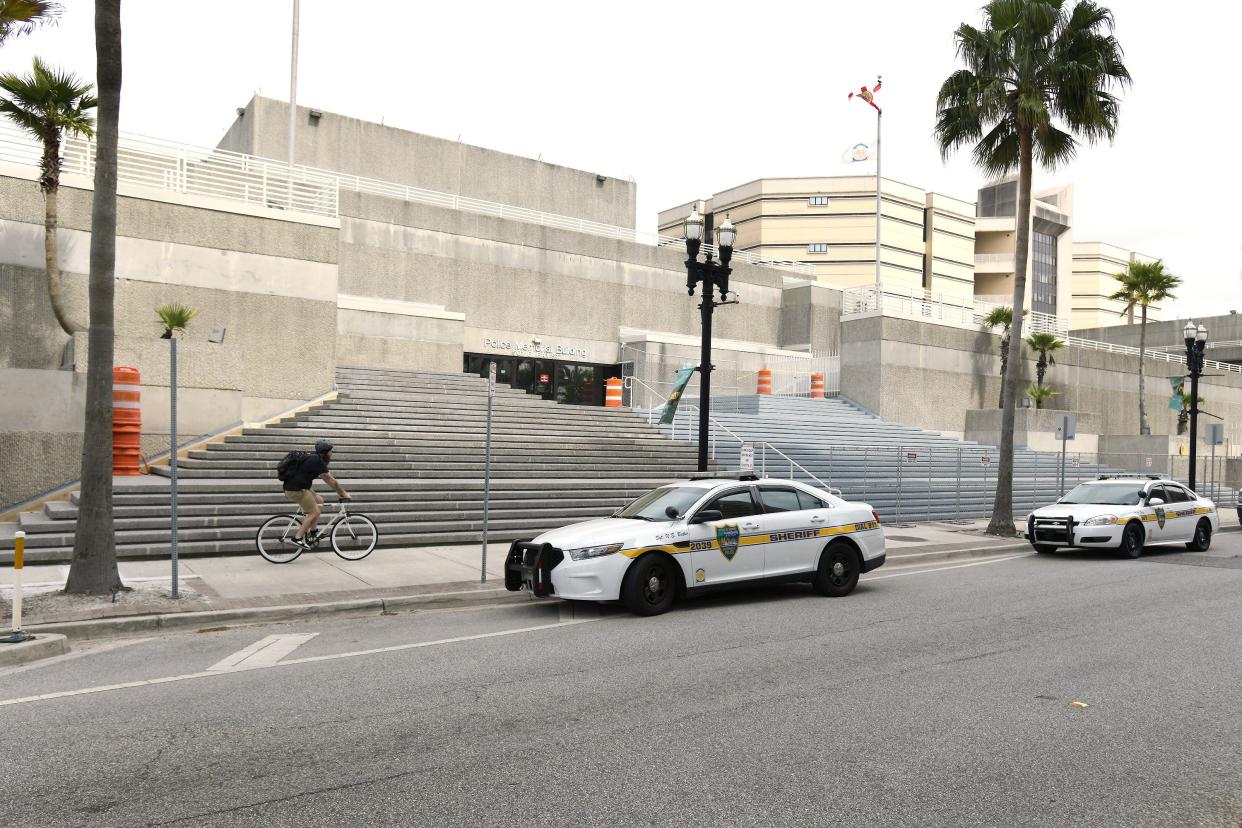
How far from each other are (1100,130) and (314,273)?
17776 mm

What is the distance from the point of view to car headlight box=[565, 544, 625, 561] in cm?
1009

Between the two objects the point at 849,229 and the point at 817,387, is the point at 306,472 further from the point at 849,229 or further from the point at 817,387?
the point at 849,229

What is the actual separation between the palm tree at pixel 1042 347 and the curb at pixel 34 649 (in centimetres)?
3812

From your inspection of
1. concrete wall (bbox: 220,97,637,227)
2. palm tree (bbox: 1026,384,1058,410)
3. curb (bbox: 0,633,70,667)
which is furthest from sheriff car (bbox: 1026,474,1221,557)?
concrete wall (bbox: 220,97,637,227)

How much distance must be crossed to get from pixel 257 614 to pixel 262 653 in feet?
5.32

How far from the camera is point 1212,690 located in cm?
719

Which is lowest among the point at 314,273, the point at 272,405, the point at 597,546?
the point at 597,546

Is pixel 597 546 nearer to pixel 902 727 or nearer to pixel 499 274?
pixel 902 727

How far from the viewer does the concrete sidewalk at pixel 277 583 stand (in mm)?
9867

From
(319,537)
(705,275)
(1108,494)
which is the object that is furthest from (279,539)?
(1108,494)

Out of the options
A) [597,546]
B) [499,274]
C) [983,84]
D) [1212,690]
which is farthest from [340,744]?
[499,274]

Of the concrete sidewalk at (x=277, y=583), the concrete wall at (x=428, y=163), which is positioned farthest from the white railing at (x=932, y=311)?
the concrete sidewalk at (x=277, y=583)

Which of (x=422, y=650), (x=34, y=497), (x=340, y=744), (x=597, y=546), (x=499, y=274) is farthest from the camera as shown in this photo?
(x=499, y=274)

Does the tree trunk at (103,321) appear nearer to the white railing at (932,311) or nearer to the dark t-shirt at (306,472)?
the dark t-shirt at (306,472)
